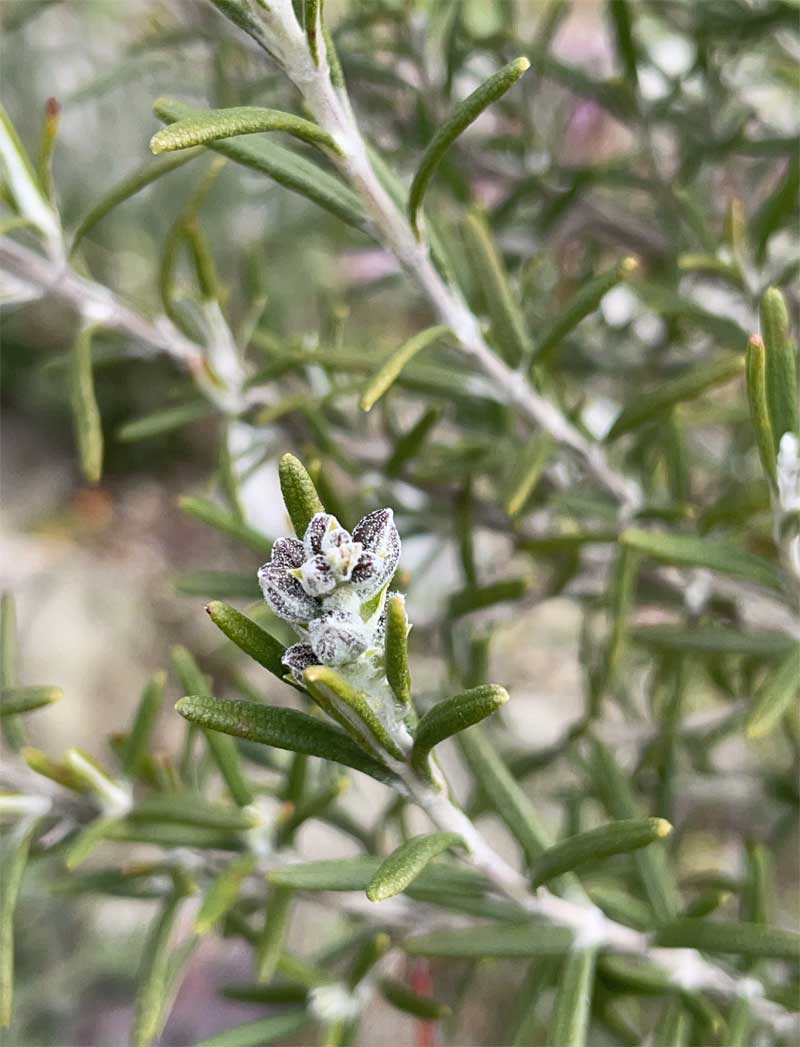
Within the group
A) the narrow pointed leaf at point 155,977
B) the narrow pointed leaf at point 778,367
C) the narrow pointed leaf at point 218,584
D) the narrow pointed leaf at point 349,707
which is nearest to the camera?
the narrow pointed leaf at point 349,707

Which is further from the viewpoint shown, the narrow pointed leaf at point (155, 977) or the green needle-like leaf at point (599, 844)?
the narrow pointed leaf at point (155, 977)

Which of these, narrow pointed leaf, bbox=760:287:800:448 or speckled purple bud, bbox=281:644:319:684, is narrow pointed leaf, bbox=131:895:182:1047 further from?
narrow pointed leaf, bbox=760:287:800:448

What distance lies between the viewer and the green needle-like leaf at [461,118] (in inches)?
12.4

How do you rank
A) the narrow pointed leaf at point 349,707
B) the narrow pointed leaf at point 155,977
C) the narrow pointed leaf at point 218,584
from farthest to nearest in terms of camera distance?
the narrow pointed leaf at point 218,584 < the narrow pointed leaf at point 155,977 < the narrow pointed leaf at point 349,707

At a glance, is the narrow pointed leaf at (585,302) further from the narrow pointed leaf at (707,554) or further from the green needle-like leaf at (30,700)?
the green needle-like leaf at (30,700)

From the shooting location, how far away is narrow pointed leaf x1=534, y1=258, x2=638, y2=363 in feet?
1.30

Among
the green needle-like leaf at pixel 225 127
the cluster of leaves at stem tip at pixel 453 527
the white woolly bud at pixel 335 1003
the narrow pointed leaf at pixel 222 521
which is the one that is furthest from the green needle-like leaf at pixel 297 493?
the white woolly bud at pixel 335 1003

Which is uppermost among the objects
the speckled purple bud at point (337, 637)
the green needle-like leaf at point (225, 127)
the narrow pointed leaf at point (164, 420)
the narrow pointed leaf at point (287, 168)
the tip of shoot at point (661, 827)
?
the narrow pointed leaf at point (287, 168)

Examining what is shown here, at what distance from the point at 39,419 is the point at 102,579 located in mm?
557

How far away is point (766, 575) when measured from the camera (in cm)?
44

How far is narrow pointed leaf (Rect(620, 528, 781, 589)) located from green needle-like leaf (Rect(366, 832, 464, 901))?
17cm

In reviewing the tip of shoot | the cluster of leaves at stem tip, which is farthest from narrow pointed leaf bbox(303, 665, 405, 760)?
the tip of shoot

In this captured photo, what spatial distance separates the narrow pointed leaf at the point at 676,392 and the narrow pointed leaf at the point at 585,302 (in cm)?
6

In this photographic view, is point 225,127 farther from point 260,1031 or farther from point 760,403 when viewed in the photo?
point 260,1031
